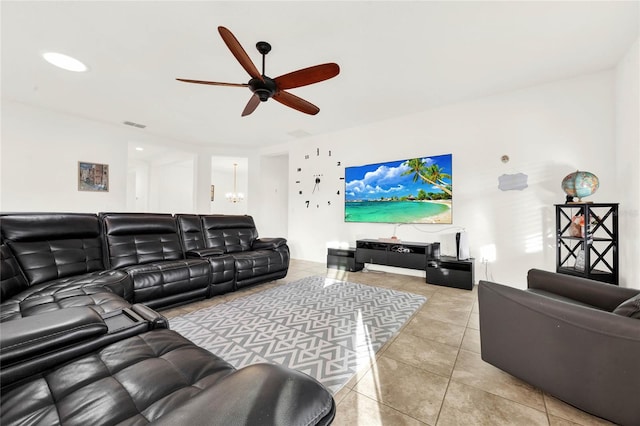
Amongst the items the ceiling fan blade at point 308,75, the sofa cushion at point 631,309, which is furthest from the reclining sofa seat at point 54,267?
the sofa cushion at point 631,309

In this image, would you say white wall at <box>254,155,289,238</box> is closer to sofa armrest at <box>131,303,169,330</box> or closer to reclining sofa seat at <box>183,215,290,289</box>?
reclining sofa seat at <box>183,215,290,289</box>

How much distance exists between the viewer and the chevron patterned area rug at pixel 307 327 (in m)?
1.74

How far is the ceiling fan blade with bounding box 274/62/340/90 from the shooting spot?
2016 mm

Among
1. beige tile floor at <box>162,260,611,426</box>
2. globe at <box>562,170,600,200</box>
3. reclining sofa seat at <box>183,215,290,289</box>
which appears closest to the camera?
beige tile floor at <box>162,260,611,426</box>

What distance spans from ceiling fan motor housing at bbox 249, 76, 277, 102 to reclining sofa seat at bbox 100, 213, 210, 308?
6.20 feet

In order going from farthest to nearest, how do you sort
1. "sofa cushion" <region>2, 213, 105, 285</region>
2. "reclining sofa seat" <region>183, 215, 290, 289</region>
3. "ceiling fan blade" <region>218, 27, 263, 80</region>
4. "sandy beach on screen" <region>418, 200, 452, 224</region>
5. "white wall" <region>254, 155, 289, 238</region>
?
"white wall" <region>254, 155, 289, 238</region> → "sandy beach on screen" <region>418, 200, 452, 224</region> → "reclining sofa seat" <region>183, 215, 290, 289</region> → "sofa cushion" <region>2, 213, 105, 285</region> → "ceiling fan blade" <region>218, 27, 263, 80</region>

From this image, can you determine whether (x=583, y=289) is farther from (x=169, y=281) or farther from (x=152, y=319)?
(x=169, y=281)

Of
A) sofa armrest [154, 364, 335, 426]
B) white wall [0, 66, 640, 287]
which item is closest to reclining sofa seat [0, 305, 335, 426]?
sofa armrest [154, 364, 335, 426]

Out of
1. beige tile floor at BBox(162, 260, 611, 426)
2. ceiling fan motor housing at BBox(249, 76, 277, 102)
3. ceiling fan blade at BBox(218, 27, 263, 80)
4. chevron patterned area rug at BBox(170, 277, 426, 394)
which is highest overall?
ceiling fan blade at BBox(218, 27, 263, 80)

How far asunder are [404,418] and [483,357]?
2.38 ft

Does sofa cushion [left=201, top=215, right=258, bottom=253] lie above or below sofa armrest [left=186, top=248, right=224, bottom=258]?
above

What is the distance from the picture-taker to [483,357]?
5.31 ft

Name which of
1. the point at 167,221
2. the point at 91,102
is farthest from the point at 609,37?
the point at 91,102

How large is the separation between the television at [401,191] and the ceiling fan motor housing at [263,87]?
264 cm
